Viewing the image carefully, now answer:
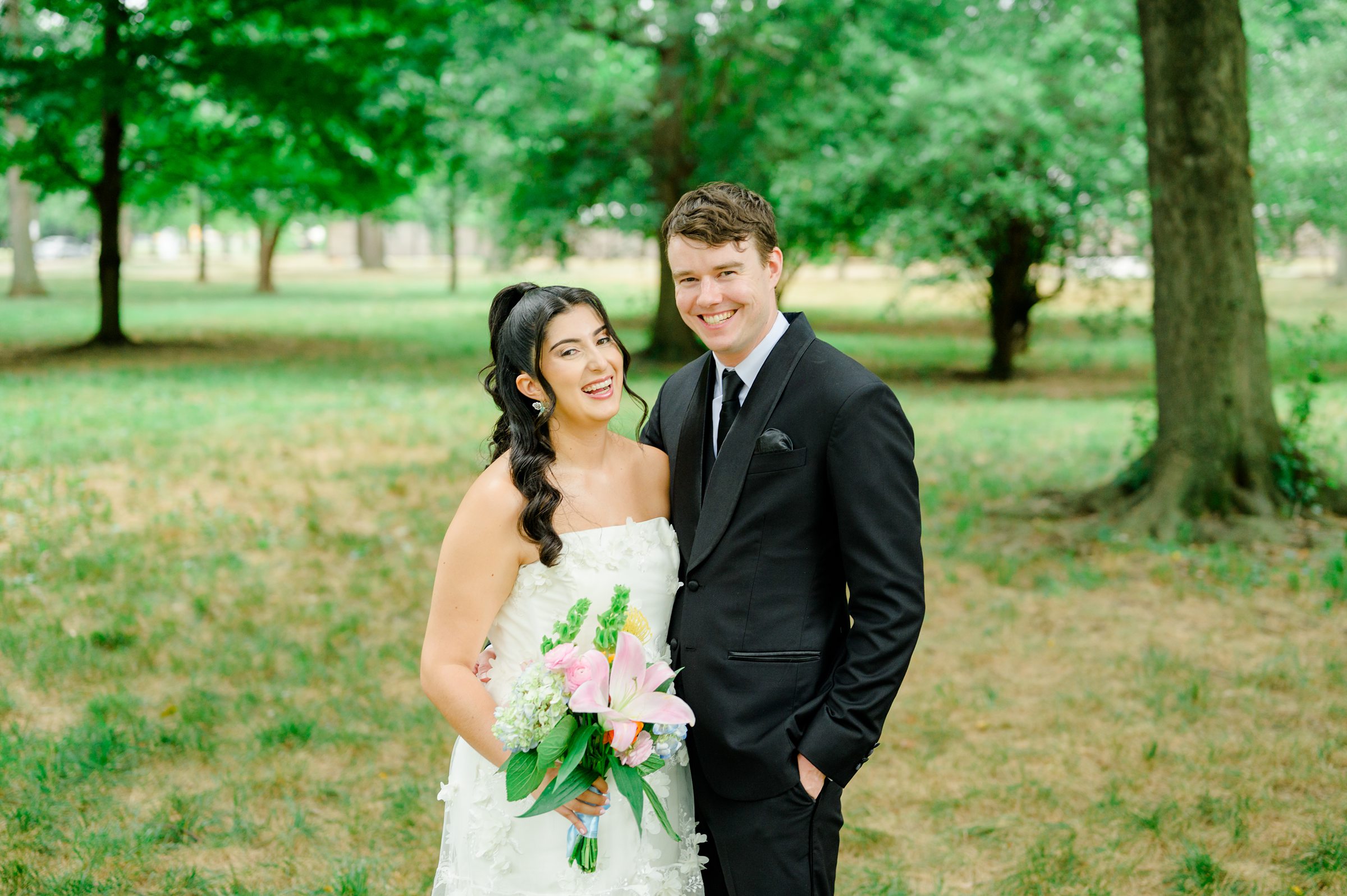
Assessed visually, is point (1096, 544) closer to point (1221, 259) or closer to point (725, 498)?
point (1221, 259)

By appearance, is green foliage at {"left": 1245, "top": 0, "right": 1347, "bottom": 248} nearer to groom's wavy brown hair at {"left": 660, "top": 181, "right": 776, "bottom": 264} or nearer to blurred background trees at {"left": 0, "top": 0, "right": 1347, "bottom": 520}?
blurred background trees at {"left": 0, "top": 0, "right": 1347, "bottom": 520}

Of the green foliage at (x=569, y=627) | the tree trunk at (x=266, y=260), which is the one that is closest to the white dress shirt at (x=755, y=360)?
the green foliage at (x=569, y=627)

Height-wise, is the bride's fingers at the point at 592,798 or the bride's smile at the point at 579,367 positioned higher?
the bride's smile at the point at 579,367

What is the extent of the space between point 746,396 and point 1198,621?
5.15 metres

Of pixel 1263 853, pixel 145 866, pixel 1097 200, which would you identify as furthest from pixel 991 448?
pixel 145 866

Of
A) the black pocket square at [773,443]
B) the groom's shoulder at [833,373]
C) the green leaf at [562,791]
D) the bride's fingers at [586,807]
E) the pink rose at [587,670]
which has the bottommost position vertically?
the bride's fingers at [586,807]

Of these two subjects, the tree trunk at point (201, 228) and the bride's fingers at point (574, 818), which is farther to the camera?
the tree trunk at point (201, 228)

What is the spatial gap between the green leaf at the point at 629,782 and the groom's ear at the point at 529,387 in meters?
0.88

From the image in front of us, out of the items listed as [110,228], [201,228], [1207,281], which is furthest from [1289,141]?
[201,228]

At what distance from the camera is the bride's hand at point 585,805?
95.2 inches

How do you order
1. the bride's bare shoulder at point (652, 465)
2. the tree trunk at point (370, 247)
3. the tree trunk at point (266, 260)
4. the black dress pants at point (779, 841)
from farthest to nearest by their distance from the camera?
the tree trunk at point (370, 247), the tree trunk at point (266, 260), the bride's bare shoulder at point (652, 465), the black dress pants at point (779, 841)

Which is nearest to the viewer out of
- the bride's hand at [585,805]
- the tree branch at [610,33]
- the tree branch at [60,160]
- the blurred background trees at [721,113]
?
the bride's hand at [585,805]

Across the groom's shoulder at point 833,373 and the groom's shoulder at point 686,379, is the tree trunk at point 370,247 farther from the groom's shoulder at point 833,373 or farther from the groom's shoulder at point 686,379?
the groom's shoulder at point 833,373

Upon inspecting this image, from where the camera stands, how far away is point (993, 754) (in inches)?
209
